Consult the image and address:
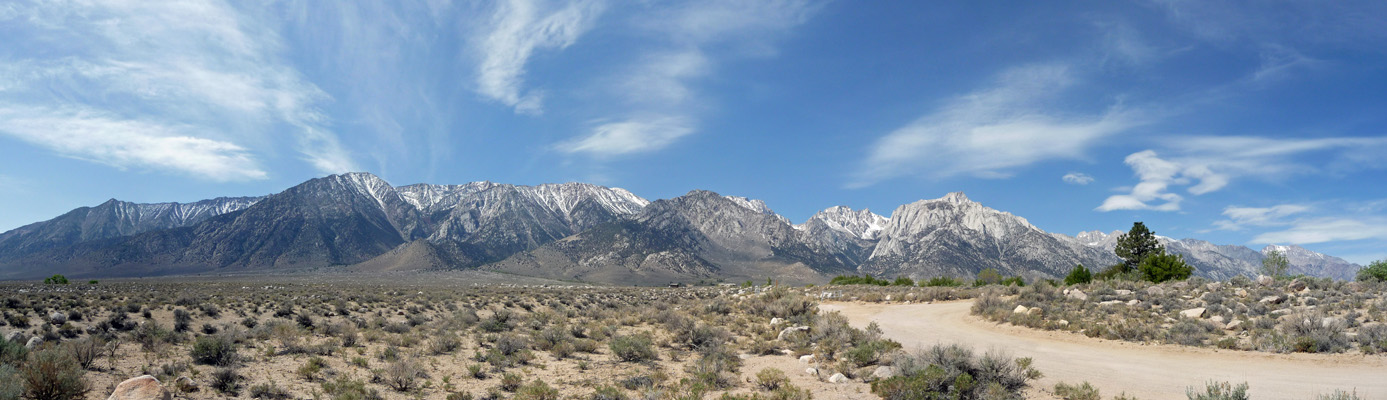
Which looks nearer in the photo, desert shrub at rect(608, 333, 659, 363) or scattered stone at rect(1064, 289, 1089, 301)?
desert shrub at rect(608, 333, 659, 363)

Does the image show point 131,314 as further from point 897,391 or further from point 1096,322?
Answer: point 1096,322

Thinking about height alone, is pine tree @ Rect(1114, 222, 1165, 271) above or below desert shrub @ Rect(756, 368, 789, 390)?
above

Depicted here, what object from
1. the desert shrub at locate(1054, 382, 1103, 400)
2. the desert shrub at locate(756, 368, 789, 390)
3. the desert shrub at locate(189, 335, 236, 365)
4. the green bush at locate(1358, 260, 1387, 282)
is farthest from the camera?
the green bush at locate(1358, 260, 1387, 282)

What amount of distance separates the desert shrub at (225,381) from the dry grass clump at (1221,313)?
75.1 feet

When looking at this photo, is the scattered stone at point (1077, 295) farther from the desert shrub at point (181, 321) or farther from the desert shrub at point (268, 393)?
the desert shrub at point (181, 321)

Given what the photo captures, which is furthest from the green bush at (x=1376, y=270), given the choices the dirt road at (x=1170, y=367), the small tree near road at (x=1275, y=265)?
the dirt road at (x=1170, y=367)

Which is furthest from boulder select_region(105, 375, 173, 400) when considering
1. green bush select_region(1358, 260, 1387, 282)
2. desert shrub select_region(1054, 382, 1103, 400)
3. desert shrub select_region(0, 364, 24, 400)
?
green bush select_region(1358, 260, 1387, 282)

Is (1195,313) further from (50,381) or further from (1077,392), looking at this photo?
(50,381)

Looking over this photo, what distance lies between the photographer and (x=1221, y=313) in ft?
57.1

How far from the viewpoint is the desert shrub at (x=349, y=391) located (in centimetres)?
1015

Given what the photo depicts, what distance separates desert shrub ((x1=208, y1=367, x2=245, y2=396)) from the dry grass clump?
22890 millimetres

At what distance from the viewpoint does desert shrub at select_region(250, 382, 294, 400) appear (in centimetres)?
1066

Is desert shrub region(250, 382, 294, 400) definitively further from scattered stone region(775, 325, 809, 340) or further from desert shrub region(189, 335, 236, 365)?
scattered stone region(775, 325, 809, 340)

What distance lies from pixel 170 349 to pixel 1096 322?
2789cm
